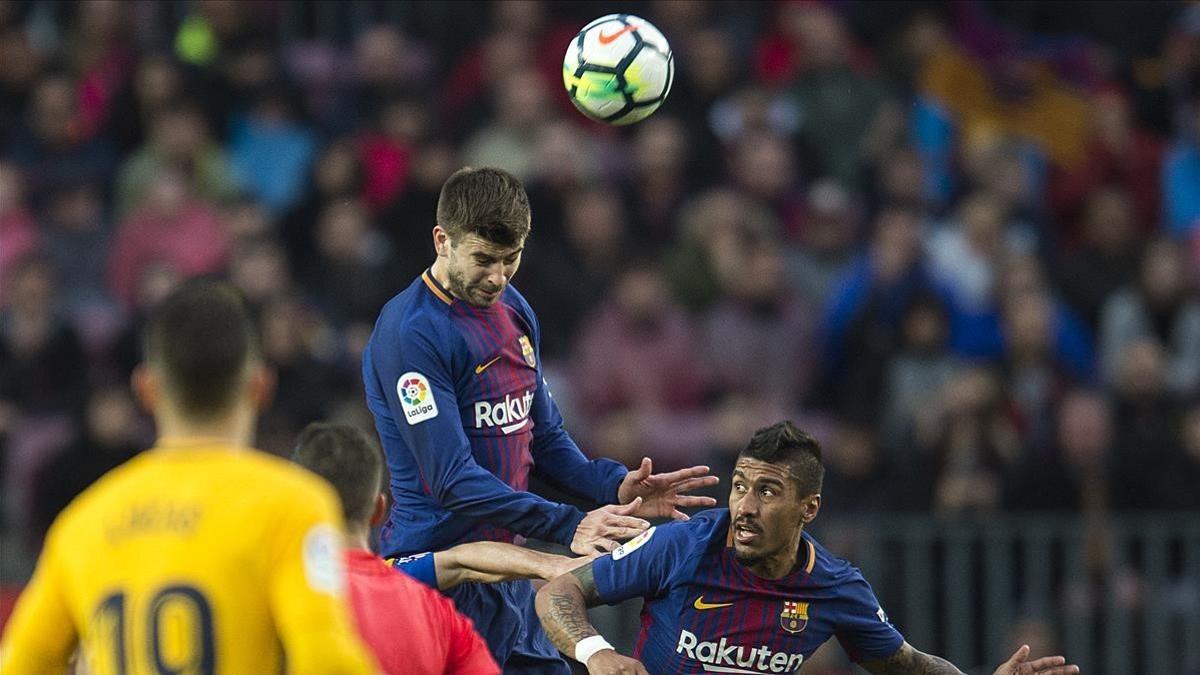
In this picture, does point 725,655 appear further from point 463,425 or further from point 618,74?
point 618,74

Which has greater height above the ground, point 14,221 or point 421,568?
point 14,221

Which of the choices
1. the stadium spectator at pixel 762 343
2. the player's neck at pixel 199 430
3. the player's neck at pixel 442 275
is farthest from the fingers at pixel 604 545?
the stadium spectator at pixel 762 343

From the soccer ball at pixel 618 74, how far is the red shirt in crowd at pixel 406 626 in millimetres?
2839

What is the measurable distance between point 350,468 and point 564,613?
4.14 feet

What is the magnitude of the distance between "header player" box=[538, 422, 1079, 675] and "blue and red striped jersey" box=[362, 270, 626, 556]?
0.30 meters

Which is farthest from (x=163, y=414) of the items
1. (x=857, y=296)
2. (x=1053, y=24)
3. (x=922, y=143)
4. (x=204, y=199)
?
(x=1053, y=24)

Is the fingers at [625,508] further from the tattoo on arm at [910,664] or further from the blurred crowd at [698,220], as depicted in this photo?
the blurred crowd at [698,220]

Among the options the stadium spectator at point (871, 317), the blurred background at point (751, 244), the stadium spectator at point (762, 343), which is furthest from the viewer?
the stadium spectator at point (762, 343)

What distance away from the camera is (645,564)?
22.6 feet

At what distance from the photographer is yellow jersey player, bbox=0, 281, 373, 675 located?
4.21 m

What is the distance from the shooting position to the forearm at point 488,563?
6879mm

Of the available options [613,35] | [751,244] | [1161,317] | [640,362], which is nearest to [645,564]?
[613,35]

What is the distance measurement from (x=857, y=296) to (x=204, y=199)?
14.4 ft

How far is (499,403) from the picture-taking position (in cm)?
716
